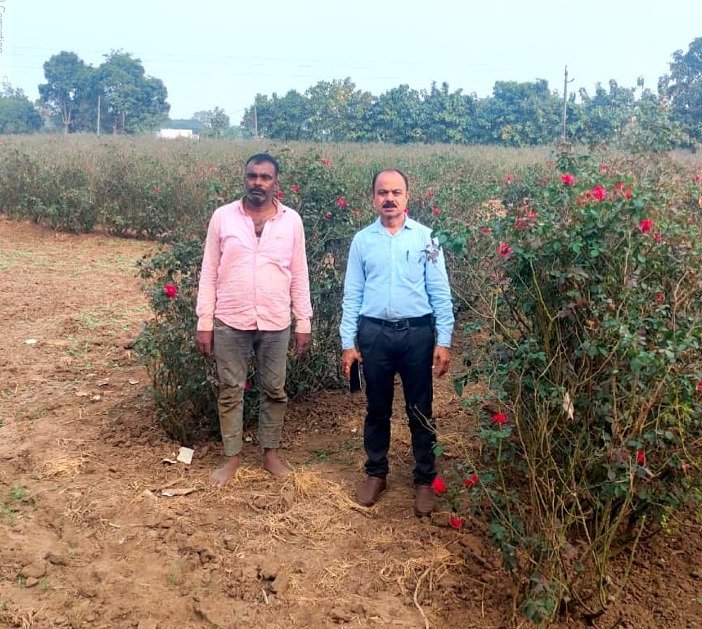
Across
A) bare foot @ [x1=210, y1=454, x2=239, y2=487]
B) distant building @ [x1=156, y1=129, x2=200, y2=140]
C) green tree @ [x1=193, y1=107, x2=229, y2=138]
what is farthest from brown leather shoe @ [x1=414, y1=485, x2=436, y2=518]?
green tree @ [x1=193, y1=107, x2=229, y2=138]

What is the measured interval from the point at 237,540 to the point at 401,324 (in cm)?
125

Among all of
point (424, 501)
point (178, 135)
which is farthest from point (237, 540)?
point (178, 135)

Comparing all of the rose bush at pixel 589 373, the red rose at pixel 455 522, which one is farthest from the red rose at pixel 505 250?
the red rose at pixel 455 522

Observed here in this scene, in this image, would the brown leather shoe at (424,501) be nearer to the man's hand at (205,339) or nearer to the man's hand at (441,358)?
the man's hand at (441,358)

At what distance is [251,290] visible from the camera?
3.50 meters

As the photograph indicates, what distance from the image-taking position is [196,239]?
13.6 ft

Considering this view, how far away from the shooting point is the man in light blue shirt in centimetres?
321

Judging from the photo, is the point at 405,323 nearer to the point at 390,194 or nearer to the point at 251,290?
the point at 390,194

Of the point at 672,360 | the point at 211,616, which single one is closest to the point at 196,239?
the point at 211,616

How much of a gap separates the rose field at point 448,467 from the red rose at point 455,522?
26 millimetres

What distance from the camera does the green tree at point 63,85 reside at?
46.8 m

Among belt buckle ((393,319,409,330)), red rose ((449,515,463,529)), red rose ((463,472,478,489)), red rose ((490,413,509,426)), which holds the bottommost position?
red rose ((449,515,463,529))

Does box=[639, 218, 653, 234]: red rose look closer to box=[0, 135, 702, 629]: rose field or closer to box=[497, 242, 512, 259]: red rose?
box=[0, 135, 702, 629]: rose field

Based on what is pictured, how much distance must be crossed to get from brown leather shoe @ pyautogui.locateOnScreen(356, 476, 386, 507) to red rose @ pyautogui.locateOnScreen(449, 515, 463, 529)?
1.44ft
